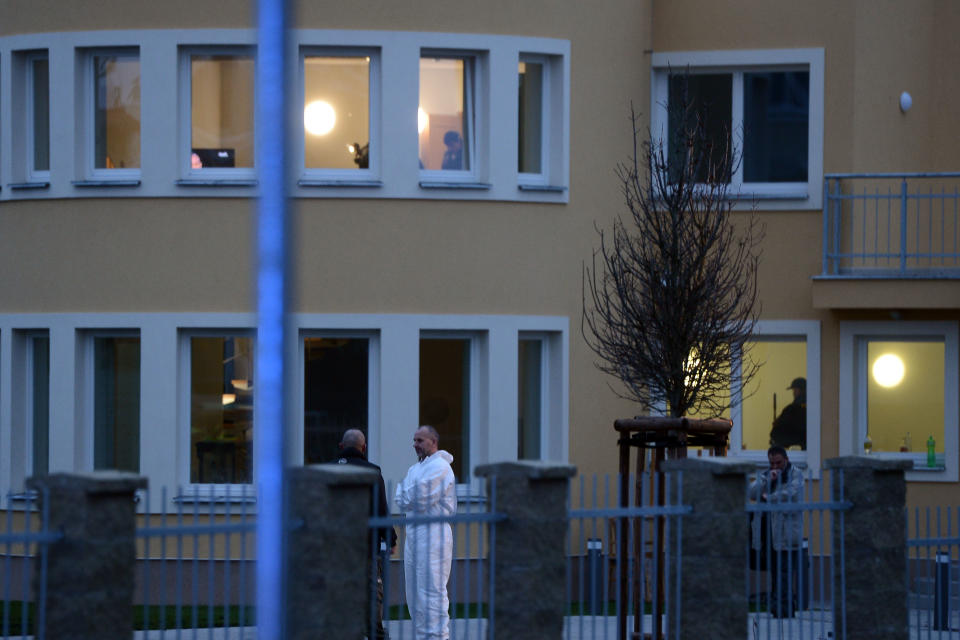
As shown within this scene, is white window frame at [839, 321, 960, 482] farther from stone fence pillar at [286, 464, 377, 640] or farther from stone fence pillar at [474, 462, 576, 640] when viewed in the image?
stone fence pillar at [286, 464, 377, 640]

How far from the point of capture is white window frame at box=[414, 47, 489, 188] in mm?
15664

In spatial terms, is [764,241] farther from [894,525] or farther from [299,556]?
[299,556]

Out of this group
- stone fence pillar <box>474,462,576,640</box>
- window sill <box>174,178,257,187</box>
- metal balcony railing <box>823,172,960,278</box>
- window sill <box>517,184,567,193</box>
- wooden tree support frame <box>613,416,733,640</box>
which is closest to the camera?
stone fence pillar <box>474,462,576,640</box>

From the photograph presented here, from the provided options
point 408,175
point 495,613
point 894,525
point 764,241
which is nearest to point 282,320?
point 495,613

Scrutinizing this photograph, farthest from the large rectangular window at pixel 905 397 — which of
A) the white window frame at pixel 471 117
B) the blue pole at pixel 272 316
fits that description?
the blue pole at pixel 272 316

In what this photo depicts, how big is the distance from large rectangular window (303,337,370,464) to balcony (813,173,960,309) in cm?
516

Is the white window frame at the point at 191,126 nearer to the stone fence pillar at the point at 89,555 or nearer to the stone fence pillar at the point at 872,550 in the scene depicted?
the stone fence pillar at the point at 872,550

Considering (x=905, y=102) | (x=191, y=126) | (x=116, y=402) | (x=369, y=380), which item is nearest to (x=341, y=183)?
(x=191, y=126)

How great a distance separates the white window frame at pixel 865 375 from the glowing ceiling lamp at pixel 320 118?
6.24 m

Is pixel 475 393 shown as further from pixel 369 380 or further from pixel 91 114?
pixel 91 114

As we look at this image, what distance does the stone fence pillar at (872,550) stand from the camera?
9562 millimetres

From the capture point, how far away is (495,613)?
323 inches

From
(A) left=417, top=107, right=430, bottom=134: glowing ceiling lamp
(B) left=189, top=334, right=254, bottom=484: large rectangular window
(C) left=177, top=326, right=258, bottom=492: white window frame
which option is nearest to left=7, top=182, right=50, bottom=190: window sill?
(C) left=177, top=326, right=258, bottom=492: white window frame

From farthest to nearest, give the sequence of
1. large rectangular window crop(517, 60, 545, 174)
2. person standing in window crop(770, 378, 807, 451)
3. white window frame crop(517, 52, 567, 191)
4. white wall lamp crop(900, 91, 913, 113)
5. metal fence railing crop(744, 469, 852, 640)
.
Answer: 1. person standing in window crop(770, 378, 807, 451)
2. white wall lamp crop(900, 91, 913, 113)
3. large rectangular window crop(517, 60, 545, 174)
4. white window frame crop(517, 52, 567, 191)
5. metal fence railing crop(744, 469, 852, 640)
